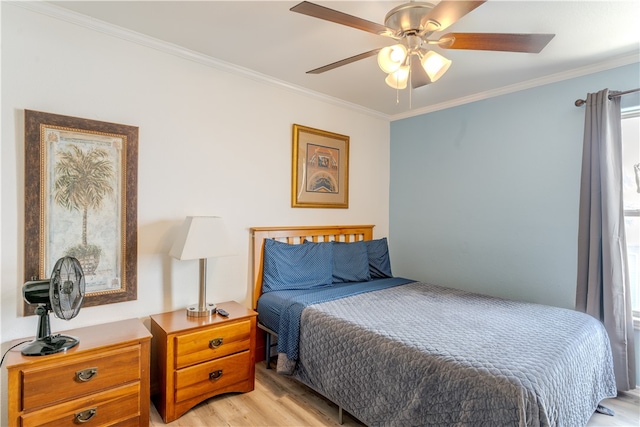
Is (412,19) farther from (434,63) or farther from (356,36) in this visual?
(356,36)

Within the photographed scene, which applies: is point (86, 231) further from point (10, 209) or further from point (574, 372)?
point (574, 372)

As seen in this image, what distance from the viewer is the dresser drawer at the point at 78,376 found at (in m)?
1.57

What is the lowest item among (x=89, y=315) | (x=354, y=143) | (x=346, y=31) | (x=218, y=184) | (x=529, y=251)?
(x=89, y=315)

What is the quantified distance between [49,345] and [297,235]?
197 centimetres

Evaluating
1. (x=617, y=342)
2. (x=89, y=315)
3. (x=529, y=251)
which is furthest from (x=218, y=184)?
(x=617, y=342)

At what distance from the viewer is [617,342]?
7.73 ft

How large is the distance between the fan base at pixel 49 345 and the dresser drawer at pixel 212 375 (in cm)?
63

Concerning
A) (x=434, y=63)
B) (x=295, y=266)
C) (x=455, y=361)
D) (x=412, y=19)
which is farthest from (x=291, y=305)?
(x=412, y=19)

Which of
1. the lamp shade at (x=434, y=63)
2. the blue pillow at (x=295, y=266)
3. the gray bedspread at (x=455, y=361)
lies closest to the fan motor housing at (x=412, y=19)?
the lamp shade at (x=434, y=63)

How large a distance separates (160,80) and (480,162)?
2952 mm

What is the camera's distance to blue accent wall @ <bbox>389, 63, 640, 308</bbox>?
2.71 meters

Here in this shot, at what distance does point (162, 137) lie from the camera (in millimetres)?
2359

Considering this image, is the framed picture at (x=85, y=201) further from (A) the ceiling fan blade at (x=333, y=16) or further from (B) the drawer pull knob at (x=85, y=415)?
(A) the ceiling fan blade at (x=333, y=16)

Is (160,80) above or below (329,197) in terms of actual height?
above
